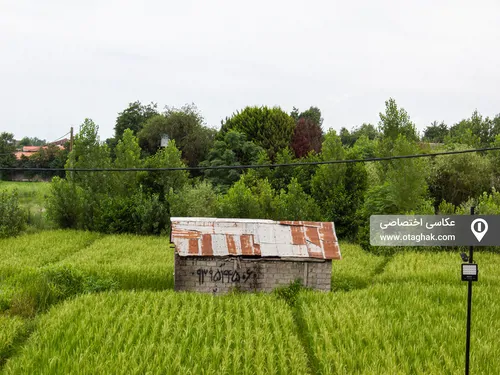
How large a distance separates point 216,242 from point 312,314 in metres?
4.82

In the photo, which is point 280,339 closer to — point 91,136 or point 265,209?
point 265,209

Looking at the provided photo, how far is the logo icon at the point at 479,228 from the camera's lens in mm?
6996

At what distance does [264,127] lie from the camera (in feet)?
151

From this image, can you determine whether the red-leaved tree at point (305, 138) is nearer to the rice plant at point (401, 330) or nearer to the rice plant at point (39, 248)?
the rice plant at point (39, 248)

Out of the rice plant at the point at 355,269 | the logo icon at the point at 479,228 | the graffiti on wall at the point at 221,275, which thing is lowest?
the rice plant at the point at 355,269

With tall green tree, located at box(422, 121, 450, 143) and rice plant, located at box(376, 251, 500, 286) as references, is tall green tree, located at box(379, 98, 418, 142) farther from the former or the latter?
tall green tree, located at box(422, 121, 450, 143)

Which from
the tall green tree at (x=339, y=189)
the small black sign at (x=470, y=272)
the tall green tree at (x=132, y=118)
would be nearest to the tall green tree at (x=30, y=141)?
the tall green tree at (x=132, y=118)

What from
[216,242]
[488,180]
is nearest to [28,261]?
[216,242]

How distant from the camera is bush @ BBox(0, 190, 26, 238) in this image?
2756 cm

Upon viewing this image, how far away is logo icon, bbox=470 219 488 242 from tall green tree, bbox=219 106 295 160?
125 ft

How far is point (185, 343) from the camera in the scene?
10.8 metres

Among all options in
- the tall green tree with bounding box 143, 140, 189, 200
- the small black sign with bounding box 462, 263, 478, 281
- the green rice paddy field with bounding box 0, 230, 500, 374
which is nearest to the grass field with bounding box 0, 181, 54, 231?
the tall green tree with bounding box 143, 140, 189, 200

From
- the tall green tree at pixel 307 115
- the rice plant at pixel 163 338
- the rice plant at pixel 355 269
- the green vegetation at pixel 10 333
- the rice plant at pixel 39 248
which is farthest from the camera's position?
the tall green tree at pixel 307 115

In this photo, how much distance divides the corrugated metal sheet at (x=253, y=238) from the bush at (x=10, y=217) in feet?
50.2
